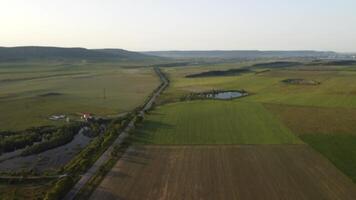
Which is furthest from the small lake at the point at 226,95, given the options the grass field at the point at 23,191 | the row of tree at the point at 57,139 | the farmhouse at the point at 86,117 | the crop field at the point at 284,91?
the grass field at the point at 23,191

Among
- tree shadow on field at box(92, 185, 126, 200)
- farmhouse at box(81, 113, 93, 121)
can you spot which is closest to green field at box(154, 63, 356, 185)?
farmhouse at box(81, 113, 93, 121)

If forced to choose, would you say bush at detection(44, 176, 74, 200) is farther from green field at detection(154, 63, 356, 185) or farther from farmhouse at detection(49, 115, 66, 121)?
farmhouse at detection(49, 115, 66, 121)

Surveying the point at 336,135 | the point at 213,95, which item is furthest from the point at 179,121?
the point at 213,95

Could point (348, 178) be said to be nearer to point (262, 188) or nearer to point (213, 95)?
point (262, 188)

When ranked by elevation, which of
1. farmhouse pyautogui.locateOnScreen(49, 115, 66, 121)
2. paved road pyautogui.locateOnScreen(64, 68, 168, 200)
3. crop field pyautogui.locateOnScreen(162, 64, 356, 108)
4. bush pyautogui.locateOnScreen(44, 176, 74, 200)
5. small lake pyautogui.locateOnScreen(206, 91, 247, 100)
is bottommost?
small lake pyautogui.locateOnScreen(206, 91, 247, 100)

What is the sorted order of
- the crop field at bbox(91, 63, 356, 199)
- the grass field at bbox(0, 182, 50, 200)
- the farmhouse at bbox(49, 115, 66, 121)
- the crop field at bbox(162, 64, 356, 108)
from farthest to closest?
the crop field at bbox(162, 64, 356, 108)
the farmhouse at bbox(49, 115, 66, 121)
the crop field at bbox(91, 63, 356, 199)
the grass field at bbox(0, 182, 50, 200)

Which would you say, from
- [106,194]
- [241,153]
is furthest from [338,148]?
[106,194]

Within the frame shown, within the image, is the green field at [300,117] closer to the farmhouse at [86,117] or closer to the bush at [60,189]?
the farmhouse at [86,117]

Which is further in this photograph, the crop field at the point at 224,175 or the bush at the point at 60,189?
the crop field at the point at 224,175
